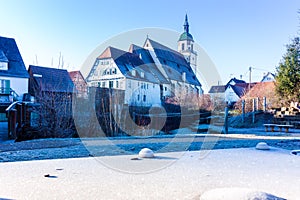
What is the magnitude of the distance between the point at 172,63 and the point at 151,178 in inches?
1147

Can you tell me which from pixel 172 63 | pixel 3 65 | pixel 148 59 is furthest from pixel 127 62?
pixel 3 65

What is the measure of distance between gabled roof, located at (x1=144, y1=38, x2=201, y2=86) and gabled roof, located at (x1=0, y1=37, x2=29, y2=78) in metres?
12.4

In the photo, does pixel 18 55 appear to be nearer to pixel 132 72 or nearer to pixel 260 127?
pixel 132 72

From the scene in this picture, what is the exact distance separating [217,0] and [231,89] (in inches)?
992

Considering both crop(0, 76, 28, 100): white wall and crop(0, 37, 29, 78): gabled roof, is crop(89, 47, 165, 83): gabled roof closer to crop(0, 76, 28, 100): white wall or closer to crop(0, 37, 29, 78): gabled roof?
crop(0, 37, 29, 78): gabled roof

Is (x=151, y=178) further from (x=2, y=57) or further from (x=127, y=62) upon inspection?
(x=127, y=62)

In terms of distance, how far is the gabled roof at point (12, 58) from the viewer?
62.3ft

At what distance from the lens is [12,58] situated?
20.0m

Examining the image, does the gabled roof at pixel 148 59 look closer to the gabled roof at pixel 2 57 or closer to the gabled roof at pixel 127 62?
the gabled roof at pixel 127 62

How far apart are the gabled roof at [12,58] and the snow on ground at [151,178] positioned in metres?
17.5

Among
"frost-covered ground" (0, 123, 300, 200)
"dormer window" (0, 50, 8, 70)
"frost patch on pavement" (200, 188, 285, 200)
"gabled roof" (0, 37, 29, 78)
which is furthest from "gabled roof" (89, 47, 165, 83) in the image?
"frost patch on pavement" (200, 188, 285, 200)

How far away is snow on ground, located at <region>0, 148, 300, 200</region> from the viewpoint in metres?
2.51

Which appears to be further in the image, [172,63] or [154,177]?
[172,63]

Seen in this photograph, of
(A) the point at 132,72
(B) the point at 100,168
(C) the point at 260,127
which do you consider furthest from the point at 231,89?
(B) the point at 100,168
